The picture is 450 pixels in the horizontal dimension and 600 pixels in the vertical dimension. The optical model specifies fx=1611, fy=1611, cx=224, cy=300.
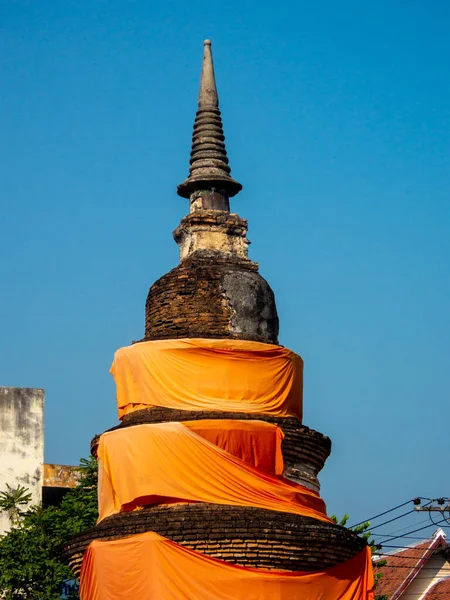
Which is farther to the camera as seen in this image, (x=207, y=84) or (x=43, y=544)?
(x=43, y=544)

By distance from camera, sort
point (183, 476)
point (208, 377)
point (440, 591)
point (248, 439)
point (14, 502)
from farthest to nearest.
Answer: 1. point (440, 591)
2. point (14, 502)
3. point (208, 377)
4. point (248, 439)
5. point (183, 476)

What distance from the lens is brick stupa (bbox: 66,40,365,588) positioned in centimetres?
2425

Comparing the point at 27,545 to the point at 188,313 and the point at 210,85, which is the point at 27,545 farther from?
the point at 210,85

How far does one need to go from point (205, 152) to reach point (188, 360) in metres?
4.55

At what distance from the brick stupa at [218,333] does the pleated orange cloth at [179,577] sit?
0.25 meters

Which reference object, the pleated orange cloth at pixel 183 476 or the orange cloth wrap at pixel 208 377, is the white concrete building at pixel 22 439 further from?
the pleated orange cloth at pixel 183 476

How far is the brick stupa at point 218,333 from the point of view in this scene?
2425cm

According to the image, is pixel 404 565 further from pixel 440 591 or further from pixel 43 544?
pixel 43 544

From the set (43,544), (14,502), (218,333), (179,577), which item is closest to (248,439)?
(218,333)

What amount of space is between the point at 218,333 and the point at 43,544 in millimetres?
8644

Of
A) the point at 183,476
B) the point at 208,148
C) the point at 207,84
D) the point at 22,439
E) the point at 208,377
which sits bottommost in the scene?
the point at 183,476

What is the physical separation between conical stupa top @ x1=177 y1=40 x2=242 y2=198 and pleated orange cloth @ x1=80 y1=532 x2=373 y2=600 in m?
7.13

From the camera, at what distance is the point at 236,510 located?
2469cm

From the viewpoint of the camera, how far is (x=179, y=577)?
2386 cm
